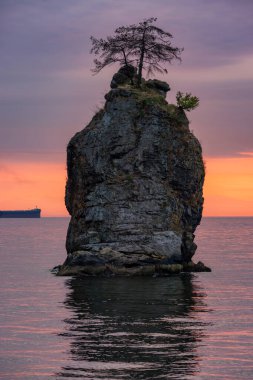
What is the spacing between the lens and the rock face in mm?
64188

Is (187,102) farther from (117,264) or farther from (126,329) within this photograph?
(126,329)

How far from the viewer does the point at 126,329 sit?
115ft

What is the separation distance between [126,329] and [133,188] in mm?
32259

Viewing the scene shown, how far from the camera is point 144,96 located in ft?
234

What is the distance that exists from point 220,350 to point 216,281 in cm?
3317

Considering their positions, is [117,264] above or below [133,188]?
below

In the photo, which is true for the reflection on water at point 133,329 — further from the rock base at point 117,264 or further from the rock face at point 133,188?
the rock face at point 133,188

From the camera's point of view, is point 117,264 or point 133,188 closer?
point 117,264

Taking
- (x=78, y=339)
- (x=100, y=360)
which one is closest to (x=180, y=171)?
(x=78, y=339)

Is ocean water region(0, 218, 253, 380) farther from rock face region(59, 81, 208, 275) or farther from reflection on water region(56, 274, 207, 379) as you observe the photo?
rock face region(59, 81, 208, 275)

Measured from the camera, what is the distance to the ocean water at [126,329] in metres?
26.6

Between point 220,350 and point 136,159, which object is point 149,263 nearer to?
point 136,159

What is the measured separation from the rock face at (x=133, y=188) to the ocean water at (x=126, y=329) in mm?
2929

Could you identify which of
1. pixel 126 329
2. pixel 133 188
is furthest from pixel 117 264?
pixel 126 329
